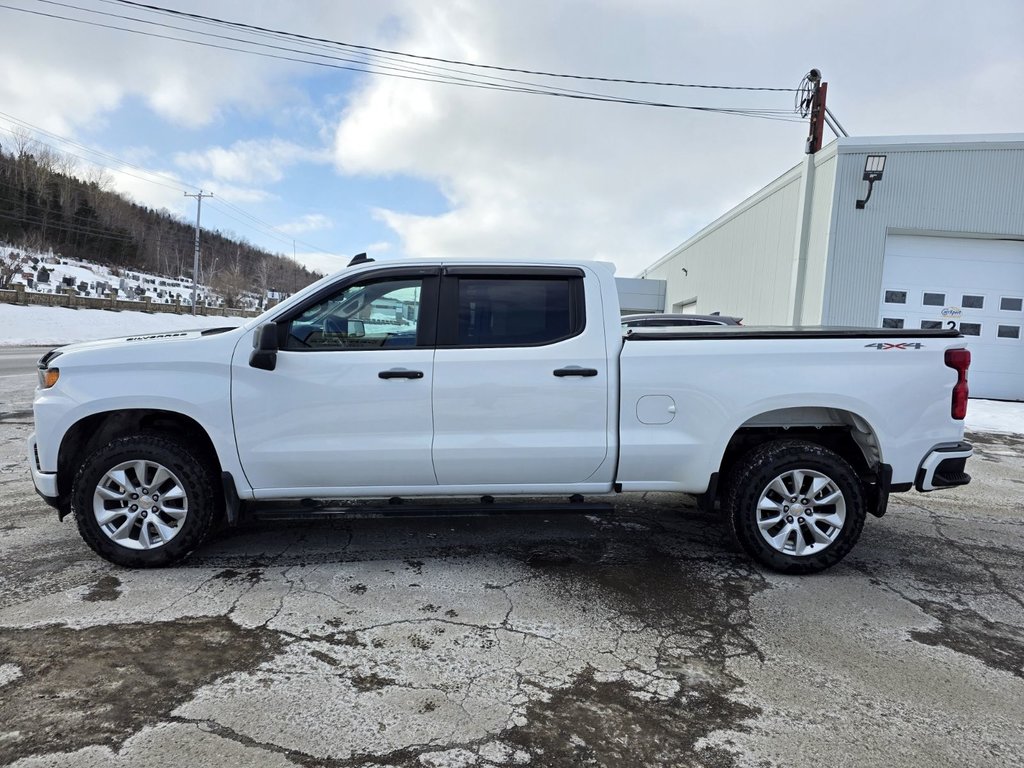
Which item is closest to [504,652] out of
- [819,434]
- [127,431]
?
[819,434]

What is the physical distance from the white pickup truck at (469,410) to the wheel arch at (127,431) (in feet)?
0.05

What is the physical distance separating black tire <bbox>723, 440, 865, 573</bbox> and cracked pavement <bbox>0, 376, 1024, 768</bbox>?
0.17 metres

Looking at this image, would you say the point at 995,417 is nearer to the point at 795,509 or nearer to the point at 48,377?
the point at 795,509

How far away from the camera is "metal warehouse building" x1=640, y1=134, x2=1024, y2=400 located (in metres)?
12.4

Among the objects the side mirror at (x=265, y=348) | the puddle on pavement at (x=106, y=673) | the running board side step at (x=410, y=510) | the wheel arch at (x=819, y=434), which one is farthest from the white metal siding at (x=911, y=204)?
the puddle on pavement at (x=106, y=673)

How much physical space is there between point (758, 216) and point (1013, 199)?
576 centimetres

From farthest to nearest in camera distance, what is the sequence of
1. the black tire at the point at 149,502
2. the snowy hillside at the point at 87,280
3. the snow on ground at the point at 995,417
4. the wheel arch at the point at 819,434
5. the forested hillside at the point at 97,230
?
1. the forested hillside at the point at 97,230
2. the snowy hillside at the point at 87,280
3. the snow on ground at the point at 995,417
4. the wheel arch at the point at 819,434
5. the black tire at the point at 149,502

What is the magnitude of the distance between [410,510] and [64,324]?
39.0 meters

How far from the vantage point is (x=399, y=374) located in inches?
146

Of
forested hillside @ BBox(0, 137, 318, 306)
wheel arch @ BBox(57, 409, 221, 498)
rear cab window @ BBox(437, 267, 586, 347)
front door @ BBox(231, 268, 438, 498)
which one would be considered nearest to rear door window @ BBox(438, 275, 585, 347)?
rear cab window @ BBox(437, 267, 586, 347)

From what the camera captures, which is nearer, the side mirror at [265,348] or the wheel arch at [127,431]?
the side mirror at [265,348]

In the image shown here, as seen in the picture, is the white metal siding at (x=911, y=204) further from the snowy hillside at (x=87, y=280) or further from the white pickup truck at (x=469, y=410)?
the snowy hillside at (x=87, y=280)

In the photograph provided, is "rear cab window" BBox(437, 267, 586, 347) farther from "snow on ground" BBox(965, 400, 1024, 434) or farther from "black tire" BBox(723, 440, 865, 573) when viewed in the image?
"snow on ground" BBox(965, 400, 1024, 434)

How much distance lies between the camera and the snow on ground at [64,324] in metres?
28.0
